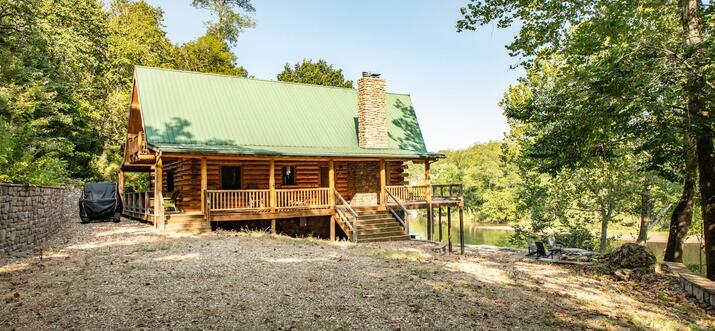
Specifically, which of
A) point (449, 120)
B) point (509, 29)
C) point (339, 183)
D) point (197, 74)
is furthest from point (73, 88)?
point (449, 120)

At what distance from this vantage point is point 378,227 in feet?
59.0

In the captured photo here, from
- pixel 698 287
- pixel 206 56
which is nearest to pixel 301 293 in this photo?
pixel 698 287

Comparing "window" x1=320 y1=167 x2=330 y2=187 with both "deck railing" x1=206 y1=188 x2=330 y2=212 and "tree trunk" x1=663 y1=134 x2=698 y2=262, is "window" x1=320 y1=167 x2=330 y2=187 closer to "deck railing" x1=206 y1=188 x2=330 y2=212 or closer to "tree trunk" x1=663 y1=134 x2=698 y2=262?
"deck railing" x1=206 y1=188 x2=330 y2=212

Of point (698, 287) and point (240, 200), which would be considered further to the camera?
point (240, 200)

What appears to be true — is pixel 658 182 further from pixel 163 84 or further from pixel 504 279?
pixel 163 84

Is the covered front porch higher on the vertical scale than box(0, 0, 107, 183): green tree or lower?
lower

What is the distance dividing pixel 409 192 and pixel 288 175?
234 inches

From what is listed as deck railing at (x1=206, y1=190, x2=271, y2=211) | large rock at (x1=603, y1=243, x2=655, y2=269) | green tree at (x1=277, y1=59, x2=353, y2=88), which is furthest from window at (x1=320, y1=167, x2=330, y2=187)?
green tree at (x1=277, y1=59, x2=353, y2=88)

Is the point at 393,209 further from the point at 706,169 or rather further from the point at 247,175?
the point at 706,169

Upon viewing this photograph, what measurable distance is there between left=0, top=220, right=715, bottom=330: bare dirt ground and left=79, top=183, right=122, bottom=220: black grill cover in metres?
6.38

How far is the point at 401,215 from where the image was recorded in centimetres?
2036

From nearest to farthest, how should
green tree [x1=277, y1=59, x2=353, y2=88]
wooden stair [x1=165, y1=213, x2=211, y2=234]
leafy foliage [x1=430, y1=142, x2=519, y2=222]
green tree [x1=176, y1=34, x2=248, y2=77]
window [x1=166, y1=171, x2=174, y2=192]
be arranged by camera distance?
wooden stair [x1=165, y1=213, x2=211, y2=234], window [x1=166, y1=171, x2=174, y2=192], green tree [x1=277, y1=59, x2=353, y2=88], green tree [x1=176, y1=34, x2=248, y2=77], leafy foliage [x1=430, y1=142, x2=519, y2=222]

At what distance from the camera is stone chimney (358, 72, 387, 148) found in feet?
70.1

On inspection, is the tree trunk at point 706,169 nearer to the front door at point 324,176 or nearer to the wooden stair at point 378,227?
the wooden stair at point 378,227
